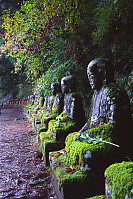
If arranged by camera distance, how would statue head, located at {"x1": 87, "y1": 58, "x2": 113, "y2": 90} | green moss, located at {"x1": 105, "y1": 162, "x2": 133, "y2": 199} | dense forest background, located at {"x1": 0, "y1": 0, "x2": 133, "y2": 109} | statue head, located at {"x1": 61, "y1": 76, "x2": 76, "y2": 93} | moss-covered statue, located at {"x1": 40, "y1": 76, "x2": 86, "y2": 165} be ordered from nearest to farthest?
1. green moss, located at {"x1": 105, "y1": 162, "x2": 133, "y2": 199}
2. statue head, located at {"x1": 87, "y1": 58, "x2": 113, "y2": 90}
3. moss-covered statue, located at {"x1": 40, "y1": 76, "x2": 86, "y2": 165}
4. statue head, located at {"x1": 61, "y1": 76, "x2": 76, "y2": 93}
5. dense forest background, located at {"x1": 0, "y1": 0, "x2": 133, "y2": 109}

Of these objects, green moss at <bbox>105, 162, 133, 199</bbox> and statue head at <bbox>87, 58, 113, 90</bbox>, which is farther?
A: statue head at <bbox>87, 58, 113, 90</bbox>

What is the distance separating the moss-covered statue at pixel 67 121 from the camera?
3781mm

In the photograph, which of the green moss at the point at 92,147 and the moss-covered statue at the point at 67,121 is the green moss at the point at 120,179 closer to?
the green moss at the point at 92,147

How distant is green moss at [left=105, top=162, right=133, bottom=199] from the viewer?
1.34 metres

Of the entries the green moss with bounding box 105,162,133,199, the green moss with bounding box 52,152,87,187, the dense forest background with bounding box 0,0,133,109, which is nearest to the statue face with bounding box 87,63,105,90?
the green moss with bounding box 52,152,87,187

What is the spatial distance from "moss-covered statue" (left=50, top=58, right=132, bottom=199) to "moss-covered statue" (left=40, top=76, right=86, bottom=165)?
721 mm

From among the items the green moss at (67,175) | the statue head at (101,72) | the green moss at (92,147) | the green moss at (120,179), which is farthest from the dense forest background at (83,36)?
the green moss at (120,179)

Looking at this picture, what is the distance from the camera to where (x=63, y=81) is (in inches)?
180

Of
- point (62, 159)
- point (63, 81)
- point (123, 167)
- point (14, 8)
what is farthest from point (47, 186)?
point (14, 8)

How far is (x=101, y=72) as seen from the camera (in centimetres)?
276

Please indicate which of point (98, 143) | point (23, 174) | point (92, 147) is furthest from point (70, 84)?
point (92, 147)

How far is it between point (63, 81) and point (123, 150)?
2605 mm

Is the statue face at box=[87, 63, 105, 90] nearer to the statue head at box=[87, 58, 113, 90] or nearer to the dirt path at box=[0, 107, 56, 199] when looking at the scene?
the statue head at box=[87, 58, 113, 90]

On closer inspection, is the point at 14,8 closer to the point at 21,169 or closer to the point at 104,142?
the point at 21,169
